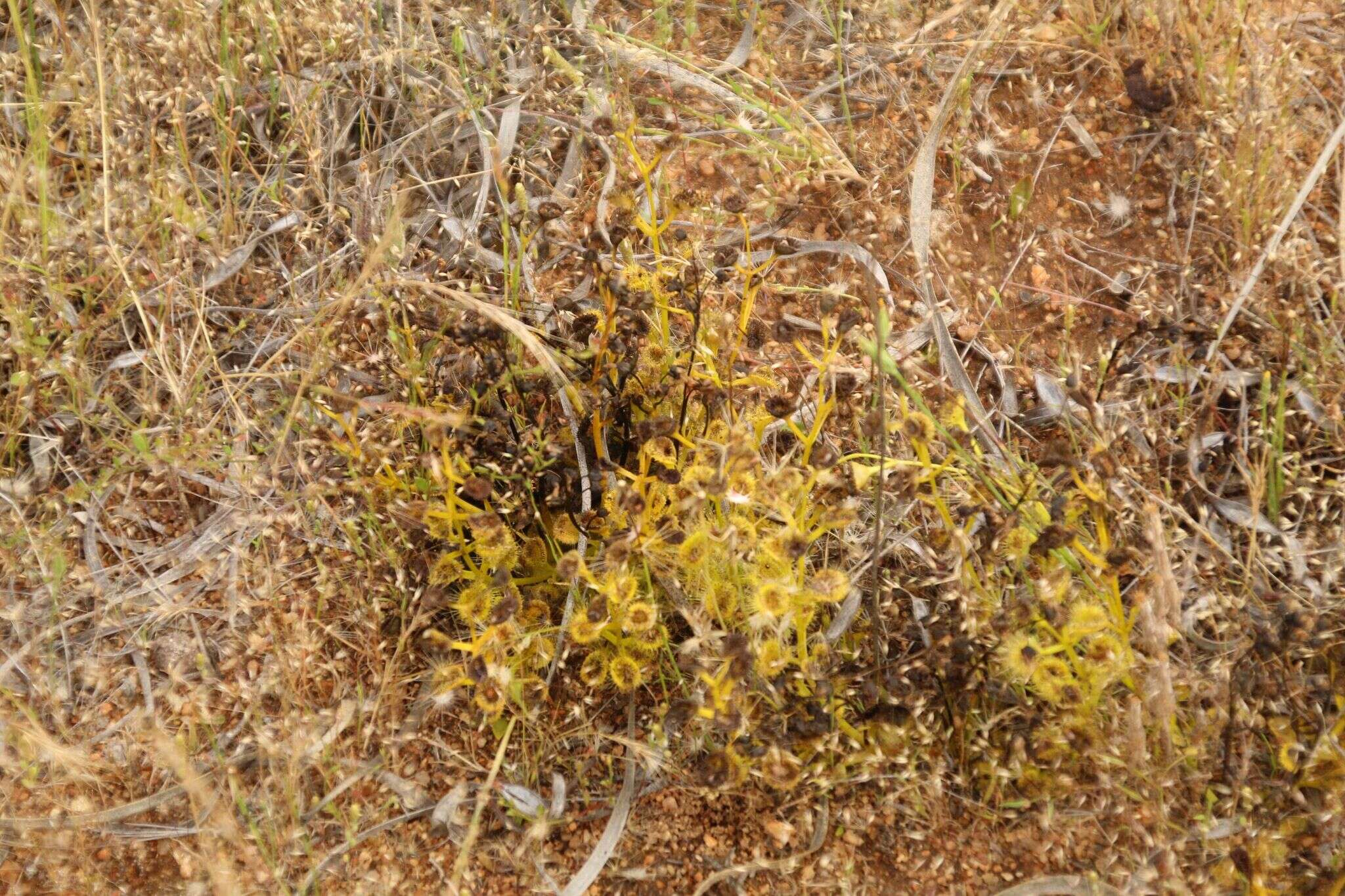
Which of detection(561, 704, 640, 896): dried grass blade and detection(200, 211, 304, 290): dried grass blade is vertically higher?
detection(200, 211, 304, 290): dried grass blade

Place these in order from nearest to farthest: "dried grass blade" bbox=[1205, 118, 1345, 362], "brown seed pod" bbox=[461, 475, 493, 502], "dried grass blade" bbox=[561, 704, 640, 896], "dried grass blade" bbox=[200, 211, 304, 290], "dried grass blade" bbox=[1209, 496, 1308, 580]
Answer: "brown seed pod" bbox=[461, 475, 493, 502], "dried grass blade" bbox=[561, 704, 640, 896], "dried grass blade" bbox=[1209, 496, 1308, 580], "dried grass blade" bbox=[1205, 118, 1345, 362], "dried grass blade" bbox=[200, 211, 304, 290]

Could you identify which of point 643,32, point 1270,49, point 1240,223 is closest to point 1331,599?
point 1240,223

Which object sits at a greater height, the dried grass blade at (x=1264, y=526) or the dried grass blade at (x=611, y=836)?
the dried grass blade at (x=1264, y=526)

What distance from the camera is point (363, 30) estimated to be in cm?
247

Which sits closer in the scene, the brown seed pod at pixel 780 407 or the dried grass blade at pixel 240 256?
the brown seed pod at pixel 780 407

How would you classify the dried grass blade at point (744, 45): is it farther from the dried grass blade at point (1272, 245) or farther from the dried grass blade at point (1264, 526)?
the dried grass blade at point (1264, 526)

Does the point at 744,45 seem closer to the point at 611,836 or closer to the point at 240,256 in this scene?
the point at 240,256

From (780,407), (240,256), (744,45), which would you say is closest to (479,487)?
(780,407)

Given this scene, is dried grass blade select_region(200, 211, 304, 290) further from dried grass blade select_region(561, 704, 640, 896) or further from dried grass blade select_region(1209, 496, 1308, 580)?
dried grass blade select_region(1209, 496, 1308, 580)

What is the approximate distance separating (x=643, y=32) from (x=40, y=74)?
61.0 inches

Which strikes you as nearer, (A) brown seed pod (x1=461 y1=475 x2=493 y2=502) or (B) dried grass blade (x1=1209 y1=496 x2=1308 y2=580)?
(A) brown seed pod (x1=461 y1=475 x2=493 y2=502)

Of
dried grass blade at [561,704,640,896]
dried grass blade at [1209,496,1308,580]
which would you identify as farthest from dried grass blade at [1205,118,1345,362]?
dried grass blade at [561,704,640,896]

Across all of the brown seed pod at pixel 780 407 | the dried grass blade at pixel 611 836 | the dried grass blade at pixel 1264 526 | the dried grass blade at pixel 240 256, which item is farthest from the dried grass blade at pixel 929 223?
the dried grass blade at pixel 240 256

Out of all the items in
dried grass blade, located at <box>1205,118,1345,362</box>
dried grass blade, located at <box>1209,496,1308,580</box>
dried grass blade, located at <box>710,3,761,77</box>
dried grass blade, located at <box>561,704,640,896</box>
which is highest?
dried grass blade, located at <box>710,3,761,77</box>
